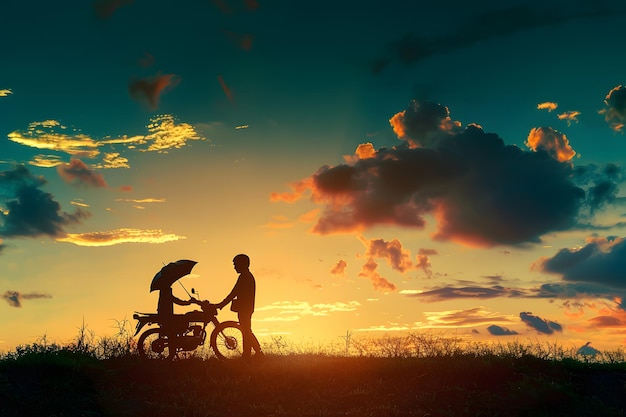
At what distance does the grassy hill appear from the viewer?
14.7 m

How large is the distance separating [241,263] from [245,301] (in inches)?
45.8

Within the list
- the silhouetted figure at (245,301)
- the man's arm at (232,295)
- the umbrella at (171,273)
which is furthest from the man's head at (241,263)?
the umbrella at (171,273)

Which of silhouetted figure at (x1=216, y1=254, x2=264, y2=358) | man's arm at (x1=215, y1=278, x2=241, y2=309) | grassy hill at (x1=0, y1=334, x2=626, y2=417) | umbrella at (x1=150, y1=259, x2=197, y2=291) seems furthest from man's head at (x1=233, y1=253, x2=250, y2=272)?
grassy hill at (x1=0, y1=334, x2=626, y2=417)

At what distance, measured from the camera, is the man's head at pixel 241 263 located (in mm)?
19359

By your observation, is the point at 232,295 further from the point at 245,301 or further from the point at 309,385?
the point at 309,385

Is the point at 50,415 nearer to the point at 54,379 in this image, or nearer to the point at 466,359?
the point at 54,379

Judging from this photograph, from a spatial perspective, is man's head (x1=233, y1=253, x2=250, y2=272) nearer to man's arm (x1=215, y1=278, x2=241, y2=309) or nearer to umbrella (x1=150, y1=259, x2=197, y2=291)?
man's arm (x1=215, y1=278, x2=241, y2=309)

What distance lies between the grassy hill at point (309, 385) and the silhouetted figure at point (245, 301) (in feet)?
1.85

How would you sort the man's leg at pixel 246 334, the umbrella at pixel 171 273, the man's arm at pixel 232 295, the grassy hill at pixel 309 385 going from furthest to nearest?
the umbrella at pixel 171 273, the man's arm at pixel 232 295, the man's leg at pixel 246 334, the grassy hill at pixel 309 385

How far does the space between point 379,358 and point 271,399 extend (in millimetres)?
5233

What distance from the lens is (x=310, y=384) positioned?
55.0 ft

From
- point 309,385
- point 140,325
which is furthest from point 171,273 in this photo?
point 309,385

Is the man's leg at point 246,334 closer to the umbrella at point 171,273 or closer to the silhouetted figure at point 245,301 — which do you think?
the silhouetted figure at point 245,301

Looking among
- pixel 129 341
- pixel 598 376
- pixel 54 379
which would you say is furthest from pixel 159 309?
pixel 598 376
